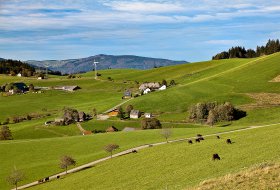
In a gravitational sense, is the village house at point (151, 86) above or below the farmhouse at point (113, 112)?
above

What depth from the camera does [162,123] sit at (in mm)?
112500

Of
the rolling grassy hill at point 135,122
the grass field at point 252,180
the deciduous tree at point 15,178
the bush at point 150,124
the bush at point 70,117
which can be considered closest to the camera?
the grass field at point 252,180

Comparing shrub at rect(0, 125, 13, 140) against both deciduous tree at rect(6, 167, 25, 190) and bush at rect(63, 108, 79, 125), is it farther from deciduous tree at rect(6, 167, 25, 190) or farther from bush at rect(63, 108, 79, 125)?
deciduous tree at rect(6, 167, 25, 190)

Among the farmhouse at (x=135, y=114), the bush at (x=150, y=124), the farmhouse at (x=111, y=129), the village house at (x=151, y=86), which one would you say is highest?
the village house at (x=151, y=86)

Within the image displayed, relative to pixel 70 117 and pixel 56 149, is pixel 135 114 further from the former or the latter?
pixel 56 149

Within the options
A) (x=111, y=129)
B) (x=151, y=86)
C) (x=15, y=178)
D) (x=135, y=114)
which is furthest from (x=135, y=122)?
(x=151, y=86)

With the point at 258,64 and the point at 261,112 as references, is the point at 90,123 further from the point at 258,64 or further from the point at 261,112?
the point at 258,64

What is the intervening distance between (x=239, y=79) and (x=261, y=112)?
44.7 meters

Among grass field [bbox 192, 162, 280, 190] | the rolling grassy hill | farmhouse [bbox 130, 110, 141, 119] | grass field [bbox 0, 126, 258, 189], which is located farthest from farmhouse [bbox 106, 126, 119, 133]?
grass field [bbox 192, 162, 280, 190]

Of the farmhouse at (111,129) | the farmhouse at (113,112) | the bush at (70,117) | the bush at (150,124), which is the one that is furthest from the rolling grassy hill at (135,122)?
the bush at (150,124)

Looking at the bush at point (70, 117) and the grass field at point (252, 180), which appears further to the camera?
the bush at point (70, 117)

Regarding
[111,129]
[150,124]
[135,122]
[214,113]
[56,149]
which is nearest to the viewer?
[56,149]

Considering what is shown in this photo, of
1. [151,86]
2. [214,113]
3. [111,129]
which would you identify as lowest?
[111,129]

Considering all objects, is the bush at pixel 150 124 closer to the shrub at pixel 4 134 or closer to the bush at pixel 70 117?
the bush at pixel 70 117
